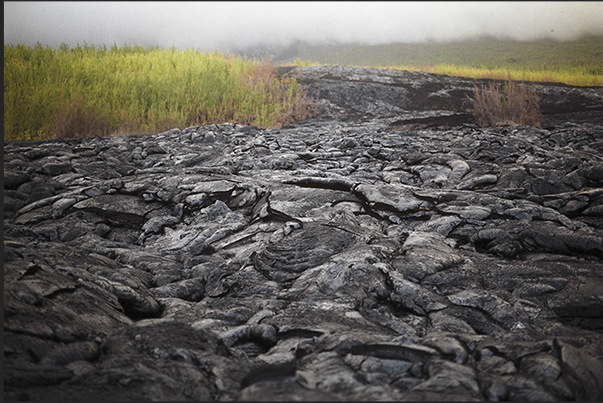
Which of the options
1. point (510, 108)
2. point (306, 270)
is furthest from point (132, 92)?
point (510, 108)

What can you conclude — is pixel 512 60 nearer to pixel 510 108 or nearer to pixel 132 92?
pixel 510 108

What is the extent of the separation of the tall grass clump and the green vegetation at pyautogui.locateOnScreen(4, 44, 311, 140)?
3.55 meters

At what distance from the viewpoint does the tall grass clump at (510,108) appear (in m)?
6.70

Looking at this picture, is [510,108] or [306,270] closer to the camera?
[306,270]

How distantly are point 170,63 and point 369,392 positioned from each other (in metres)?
8.91

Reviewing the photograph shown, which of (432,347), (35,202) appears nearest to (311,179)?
(432,347)

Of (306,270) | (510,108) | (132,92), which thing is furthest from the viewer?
(132,92)

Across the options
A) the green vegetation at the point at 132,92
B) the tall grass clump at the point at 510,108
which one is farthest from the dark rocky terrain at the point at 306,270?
the tall grass clump at the point at 510,108

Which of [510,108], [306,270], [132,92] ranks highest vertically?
[132,92]

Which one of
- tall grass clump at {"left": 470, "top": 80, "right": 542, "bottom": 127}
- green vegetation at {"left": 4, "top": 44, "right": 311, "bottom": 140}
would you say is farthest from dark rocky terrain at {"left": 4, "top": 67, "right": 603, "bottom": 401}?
tall grass clump at {"left": 470, "top": 80, "right": 542, "bottom": 127}

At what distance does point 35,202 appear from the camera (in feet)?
11.8

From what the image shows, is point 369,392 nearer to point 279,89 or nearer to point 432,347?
point 432,347

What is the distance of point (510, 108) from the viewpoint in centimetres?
688

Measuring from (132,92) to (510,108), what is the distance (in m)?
7.34
